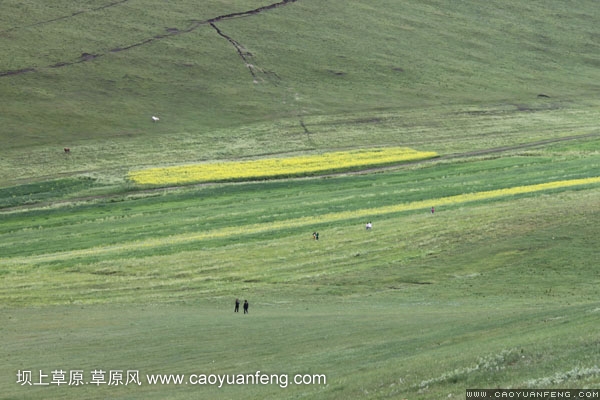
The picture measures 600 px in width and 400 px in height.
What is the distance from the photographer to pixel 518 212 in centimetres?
4875

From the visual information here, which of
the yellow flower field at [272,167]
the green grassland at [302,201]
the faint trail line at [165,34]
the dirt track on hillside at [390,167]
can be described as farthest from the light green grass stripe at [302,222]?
the faint trail line at [165,34]

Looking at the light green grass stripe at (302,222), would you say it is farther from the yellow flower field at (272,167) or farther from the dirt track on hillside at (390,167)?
the yellow flower field at (272,167)

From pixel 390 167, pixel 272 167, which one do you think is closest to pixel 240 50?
pixel 272 167

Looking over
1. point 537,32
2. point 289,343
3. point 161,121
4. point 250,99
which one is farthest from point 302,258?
point 537,32

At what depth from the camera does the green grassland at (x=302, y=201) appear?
26.1 m

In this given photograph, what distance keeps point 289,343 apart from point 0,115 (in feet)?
246

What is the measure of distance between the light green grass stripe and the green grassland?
401 millimetres

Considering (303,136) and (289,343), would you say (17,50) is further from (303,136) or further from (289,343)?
(289,343)

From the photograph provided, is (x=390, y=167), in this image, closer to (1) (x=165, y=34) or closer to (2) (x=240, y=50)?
(2) (x=240, y=50)

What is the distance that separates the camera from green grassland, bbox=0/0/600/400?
26.1m

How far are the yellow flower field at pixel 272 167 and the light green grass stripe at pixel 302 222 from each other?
60.5 ft

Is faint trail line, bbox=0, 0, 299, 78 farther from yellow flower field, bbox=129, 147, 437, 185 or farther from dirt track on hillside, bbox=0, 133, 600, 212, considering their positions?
dirt track on hillside, bbox=0, 133, 600, 212

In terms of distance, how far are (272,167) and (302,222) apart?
23.5 m

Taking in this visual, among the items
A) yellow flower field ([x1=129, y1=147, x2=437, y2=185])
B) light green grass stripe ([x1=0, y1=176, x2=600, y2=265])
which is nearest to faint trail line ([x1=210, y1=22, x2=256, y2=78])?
yellow flower field ([x1=129, y1=147, x2=437, y2=185])
